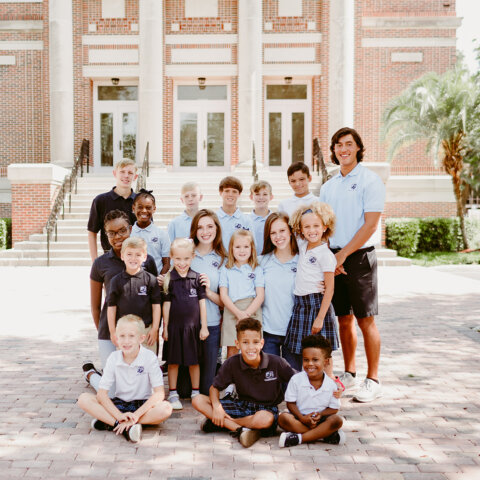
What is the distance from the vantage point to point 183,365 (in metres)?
4.47

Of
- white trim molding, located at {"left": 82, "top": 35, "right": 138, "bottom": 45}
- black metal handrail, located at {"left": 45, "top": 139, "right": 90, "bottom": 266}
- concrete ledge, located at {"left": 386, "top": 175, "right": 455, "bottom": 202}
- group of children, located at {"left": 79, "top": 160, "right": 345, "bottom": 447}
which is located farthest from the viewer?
concrete ledge, located at {"left": 386, "top": 175, "right": 455, "bottom": 202}

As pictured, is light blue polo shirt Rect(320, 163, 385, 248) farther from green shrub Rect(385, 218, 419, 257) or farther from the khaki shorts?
green shrub Rect(385, 218, 419, 257)

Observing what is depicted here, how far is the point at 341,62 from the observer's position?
19.3 meters

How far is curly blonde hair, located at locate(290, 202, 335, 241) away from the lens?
4246mm

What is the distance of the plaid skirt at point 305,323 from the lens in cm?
423

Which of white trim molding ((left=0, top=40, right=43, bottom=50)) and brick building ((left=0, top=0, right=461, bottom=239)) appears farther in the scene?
white trim molding ((left=0, top=40, right=43, bottom=50))

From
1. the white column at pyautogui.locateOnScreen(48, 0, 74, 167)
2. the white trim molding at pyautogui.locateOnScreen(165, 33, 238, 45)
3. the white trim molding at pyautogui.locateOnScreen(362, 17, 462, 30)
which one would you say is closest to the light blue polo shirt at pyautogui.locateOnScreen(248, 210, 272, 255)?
the white column at pyautogui.locateOnScreen(48, 0, 74, 167)

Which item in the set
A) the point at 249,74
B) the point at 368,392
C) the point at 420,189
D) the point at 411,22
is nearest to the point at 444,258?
the point at 420,189

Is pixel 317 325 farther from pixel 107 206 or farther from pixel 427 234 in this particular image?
pixel 427 234

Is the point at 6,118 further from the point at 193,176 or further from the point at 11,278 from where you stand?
the point at 11,278

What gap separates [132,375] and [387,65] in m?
19.9

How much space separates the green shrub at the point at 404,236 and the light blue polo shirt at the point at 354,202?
1371 cm

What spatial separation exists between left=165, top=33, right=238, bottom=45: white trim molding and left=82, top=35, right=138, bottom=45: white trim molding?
4.26ft

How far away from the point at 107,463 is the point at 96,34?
19667mm
